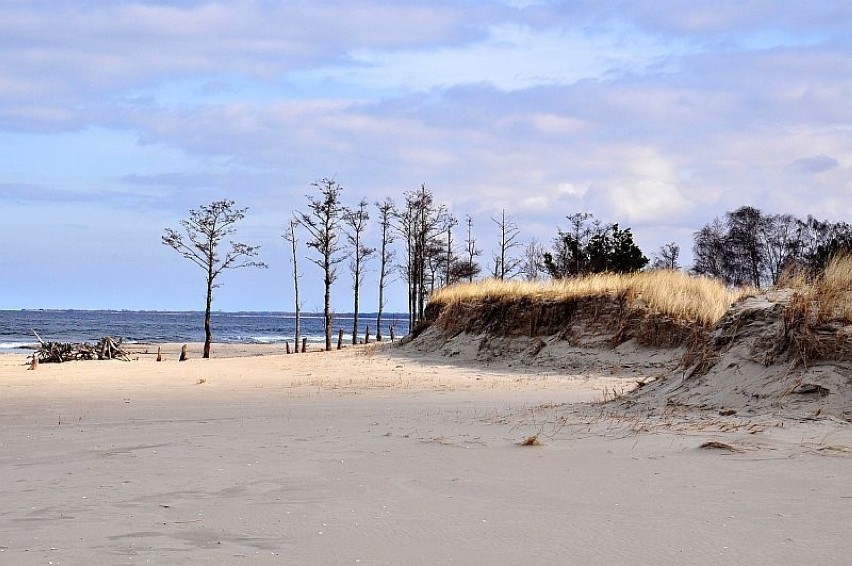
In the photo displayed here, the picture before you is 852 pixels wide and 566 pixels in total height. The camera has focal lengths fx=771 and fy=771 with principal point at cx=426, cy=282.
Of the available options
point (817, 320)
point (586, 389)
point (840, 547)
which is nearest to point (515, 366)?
point (586, 389)

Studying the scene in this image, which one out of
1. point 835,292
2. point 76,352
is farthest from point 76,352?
point 835,292

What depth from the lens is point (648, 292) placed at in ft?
79.6

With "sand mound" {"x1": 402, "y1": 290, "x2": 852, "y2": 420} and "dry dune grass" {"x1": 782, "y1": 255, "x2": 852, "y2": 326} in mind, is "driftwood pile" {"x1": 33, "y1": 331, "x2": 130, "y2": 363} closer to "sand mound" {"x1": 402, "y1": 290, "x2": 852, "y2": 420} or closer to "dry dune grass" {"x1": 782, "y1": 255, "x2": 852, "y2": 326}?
"sand mound" {"x1": 402, "y1": 290, "x2": 852, "y2": 420}

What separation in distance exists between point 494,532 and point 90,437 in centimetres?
601

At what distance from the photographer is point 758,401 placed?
30.3 feet

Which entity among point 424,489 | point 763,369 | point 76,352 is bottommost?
point 76,352

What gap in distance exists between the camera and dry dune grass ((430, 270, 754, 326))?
2277 centimetres

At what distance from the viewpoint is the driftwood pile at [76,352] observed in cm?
3303

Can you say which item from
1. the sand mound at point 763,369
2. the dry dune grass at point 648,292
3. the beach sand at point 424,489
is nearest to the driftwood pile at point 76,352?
the dry dune grass at point 648,292

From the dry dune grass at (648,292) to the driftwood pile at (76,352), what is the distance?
53.5 ft

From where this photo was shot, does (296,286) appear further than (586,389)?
Yes

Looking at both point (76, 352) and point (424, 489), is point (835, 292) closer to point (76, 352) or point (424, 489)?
point (424, 489)

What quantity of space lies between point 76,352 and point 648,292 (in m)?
24.8

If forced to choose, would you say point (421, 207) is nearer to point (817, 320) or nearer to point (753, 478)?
point (817, 320)
